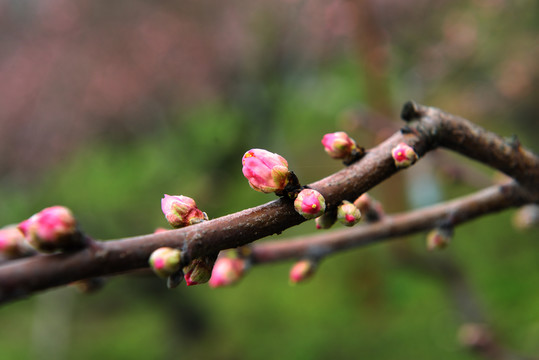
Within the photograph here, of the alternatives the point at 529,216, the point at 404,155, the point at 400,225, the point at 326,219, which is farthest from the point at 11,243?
the point at 529,216

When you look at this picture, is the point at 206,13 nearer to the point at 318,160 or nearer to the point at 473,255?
the point at 318,160

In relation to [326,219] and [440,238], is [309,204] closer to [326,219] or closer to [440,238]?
[326,219]

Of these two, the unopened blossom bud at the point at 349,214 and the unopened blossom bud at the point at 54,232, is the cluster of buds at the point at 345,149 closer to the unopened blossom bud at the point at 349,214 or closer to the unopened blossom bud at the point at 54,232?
the unopened blossom bud at the point at 349,214

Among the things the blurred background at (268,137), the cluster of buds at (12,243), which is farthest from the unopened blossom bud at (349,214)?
the blurred background at (268,137)

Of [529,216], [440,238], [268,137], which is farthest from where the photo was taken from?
[268,137]

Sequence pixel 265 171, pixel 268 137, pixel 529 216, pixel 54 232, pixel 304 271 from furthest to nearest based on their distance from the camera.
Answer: pixel 268 137 < pixel 529 216 < pixel 304 271 < pixel 265 171 < pixel 54 232

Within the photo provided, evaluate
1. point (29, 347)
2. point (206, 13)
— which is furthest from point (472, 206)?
point (206, 13)
